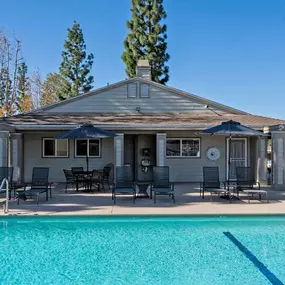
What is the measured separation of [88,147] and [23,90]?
90.4ft

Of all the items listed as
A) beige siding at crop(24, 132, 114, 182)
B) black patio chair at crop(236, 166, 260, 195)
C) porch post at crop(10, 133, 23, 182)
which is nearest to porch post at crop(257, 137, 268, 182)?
black patio chair at crop(236, 166, 260, 195)

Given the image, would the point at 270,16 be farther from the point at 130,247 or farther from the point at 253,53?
the point at 130,247

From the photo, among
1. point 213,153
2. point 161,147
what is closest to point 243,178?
point 161,147

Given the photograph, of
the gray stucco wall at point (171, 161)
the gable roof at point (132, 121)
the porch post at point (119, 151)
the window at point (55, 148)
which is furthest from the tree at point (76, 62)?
the porch post at point (119, 151)

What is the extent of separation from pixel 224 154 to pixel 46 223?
33.4 feet

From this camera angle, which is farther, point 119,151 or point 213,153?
point 213,153

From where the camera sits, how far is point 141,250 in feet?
22.1

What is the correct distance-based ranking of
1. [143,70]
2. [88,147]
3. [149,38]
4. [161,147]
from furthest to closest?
[149,38] → [143,70] → [88,147] → [161,147]

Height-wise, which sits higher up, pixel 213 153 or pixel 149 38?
pixel 149 38

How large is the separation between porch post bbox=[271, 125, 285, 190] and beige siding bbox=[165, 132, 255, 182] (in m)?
2.76

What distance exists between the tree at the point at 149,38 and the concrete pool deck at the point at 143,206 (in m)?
19.9

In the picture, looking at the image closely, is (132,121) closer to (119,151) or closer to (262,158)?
(119,151)

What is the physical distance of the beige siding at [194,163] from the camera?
15852mm

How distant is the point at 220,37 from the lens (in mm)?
18641
